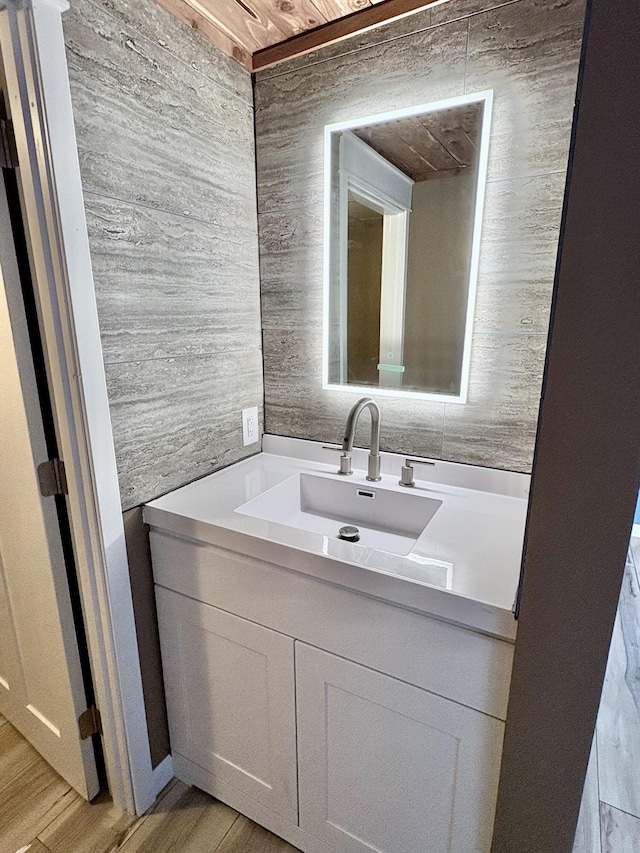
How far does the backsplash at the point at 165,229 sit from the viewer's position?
1000 millimetres

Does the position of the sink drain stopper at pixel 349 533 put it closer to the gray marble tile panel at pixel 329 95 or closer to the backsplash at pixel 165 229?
the backsplash at pixel 165 229

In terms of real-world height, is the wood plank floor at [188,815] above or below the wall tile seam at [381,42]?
below

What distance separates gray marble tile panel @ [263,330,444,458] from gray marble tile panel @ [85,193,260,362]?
14cm

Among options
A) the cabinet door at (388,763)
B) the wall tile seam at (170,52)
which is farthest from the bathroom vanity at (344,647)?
the wall tile seam at (170,52)

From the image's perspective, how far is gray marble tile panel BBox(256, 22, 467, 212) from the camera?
3.72 ft

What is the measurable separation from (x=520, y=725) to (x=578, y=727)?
9 centimetres

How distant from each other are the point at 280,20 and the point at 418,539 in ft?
4.63

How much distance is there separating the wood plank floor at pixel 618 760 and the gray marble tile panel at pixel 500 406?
1.62 ft

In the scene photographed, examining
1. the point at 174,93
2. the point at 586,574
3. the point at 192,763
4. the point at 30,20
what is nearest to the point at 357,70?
the point at 174,93

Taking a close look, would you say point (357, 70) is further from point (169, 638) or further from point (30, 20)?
point (169, 638)

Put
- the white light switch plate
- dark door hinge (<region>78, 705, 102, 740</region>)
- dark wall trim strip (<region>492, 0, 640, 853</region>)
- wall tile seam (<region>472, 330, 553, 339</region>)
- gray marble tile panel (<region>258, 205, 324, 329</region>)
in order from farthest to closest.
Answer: the white light switch plate, gray marble tile panel (<region>258, 205, 324, 329</region>), dark door hinge (<region>78, 705, 102, 740</region>), wall tile seam (<region>472, 330, 553, 339</region>), dark wall trim strip (<region>492, 0, 640, 853</region>)

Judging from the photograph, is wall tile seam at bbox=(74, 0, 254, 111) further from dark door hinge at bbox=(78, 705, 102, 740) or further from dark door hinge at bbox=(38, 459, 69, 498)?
dark door hinge at bbox=(78, 705, 102, 740)

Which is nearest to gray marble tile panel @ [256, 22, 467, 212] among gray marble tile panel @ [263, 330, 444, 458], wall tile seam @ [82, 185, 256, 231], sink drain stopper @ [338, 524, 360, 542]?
wall tile seam @ [82, 185, 256, 231]

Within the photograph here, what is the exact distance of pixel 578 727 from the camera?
2.14ft
